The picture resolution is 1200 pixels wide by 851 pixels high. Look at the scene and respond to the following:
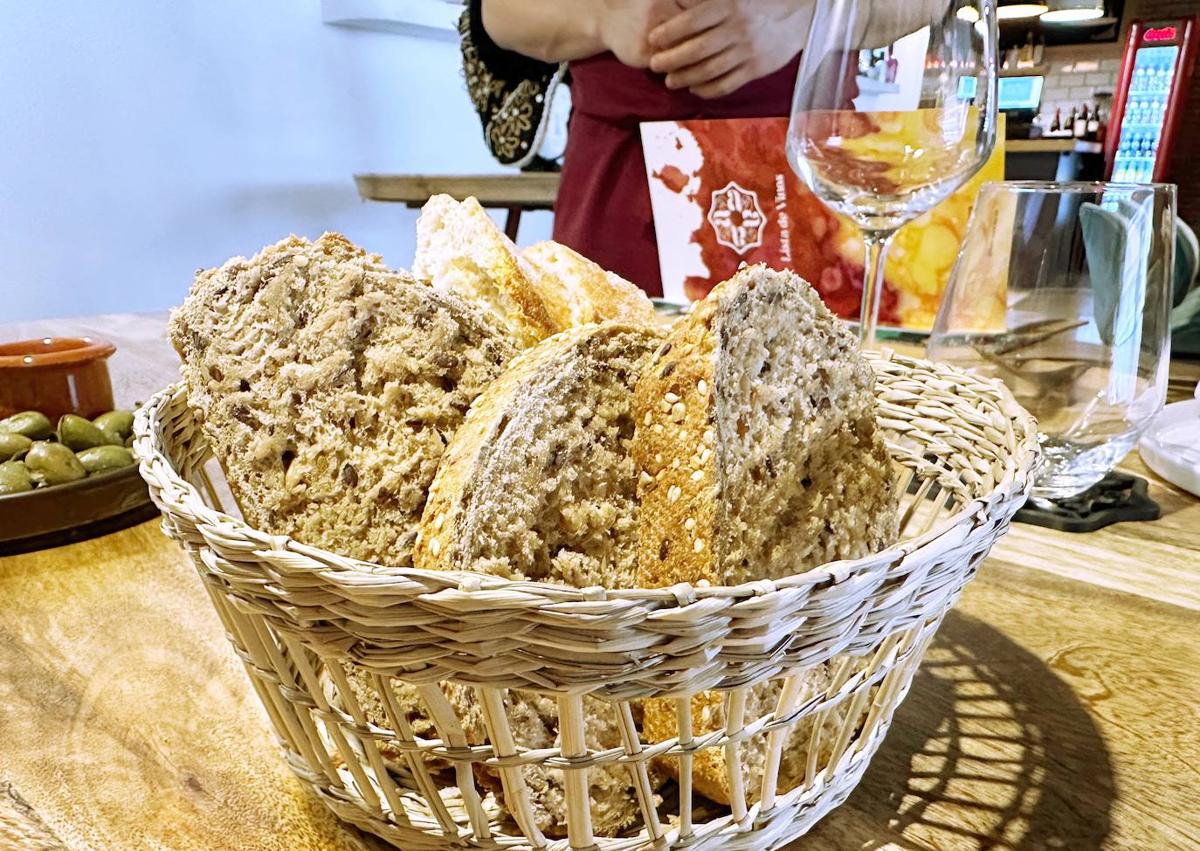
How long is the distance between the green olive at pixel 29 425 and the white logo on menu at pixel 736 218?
1125mm

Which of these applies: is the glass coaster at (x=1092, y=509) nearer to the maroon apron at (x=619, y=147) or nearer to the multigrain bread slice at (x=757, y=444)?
the multigrain bread slice at (x=757, y=444)

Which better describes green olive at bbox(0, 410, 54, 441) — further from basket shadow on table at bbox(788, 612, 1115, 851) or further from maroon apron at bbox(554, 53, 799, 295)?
maroon apron at bbox(554, 53, 799, 295)

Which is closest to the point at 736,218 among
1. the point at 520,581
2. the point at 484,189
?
the point at 520,581

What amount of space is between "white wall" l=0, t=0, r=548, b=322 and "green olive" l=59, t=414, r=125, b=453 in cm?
267

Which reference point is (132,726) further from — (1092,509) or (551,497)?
(1092,509)

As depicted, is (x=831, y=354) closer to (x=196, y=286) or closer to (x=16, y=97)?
(x=196, y=286)

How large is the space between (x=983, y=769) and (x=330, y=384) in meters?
0.51

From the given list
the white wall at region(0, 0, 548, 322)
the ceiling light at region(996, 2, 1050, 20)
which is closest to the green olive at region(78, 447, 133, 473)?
the white wall at region(0, 0, 548, 322)

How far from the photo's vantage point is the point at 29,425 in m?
0.87

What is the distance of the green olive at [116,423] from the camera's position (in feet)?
2.95

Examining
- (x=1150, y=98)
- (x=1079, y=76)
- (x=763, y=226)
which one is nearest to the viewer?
(x=763, y=226)

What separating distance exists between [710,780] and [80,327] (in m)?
1.70

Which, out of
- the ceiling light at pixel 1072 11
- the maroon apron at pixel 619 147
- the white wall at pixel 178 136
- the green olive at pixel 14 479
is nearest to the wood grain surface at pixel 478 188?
the white wall at pixel 178 136

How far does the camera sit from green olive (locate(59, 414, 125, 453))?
86 cm
